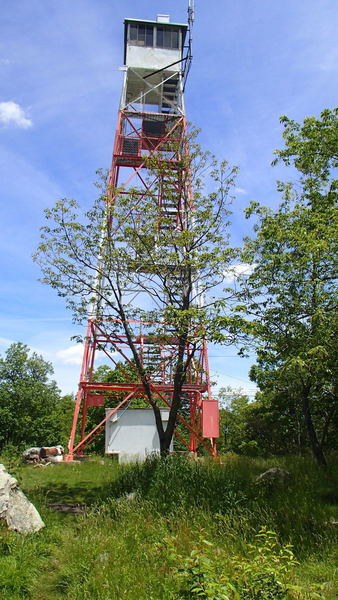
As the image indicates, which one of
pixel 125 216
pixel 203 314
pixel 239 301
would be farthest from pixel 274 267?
pixel 125 216

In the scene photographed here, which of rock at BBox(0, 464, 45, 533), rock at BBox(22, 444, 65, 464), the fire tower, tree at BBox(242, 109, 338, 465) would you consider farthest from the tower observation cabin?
rock at BBox(0, 464, 45, 533)

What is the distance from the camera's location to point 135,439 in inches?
724

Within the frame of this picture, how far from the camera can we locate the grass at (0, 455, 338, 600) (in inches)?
181

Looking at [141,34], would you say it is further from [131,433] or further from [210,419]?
[131,433]

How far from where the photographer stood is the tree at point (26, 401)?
32.2 m

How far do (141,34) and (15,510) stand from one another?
25.5 meters

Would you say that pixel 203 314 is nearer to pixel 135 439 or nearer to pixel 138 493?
pixel 138 493

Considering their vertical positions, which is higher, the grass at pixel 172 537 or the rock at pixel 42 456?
the rock at pixel 42 456

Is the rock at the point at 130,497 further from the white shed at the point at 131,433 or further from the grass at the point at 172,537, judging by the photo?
the white shed at the point at 131,433

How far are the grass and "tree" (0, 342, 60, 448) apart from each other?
941 inches

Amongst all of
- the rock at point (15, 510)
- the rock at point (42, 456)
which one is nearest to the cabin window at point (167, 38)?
the rock at point (42, 456)

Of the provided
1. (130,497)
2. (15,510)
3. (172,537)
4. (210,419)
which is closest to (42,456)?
(210,419)

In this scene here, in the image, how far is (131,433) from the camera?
1844 centimetres

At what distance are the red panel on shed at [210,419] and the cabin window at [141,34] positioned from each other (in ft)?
65.9
